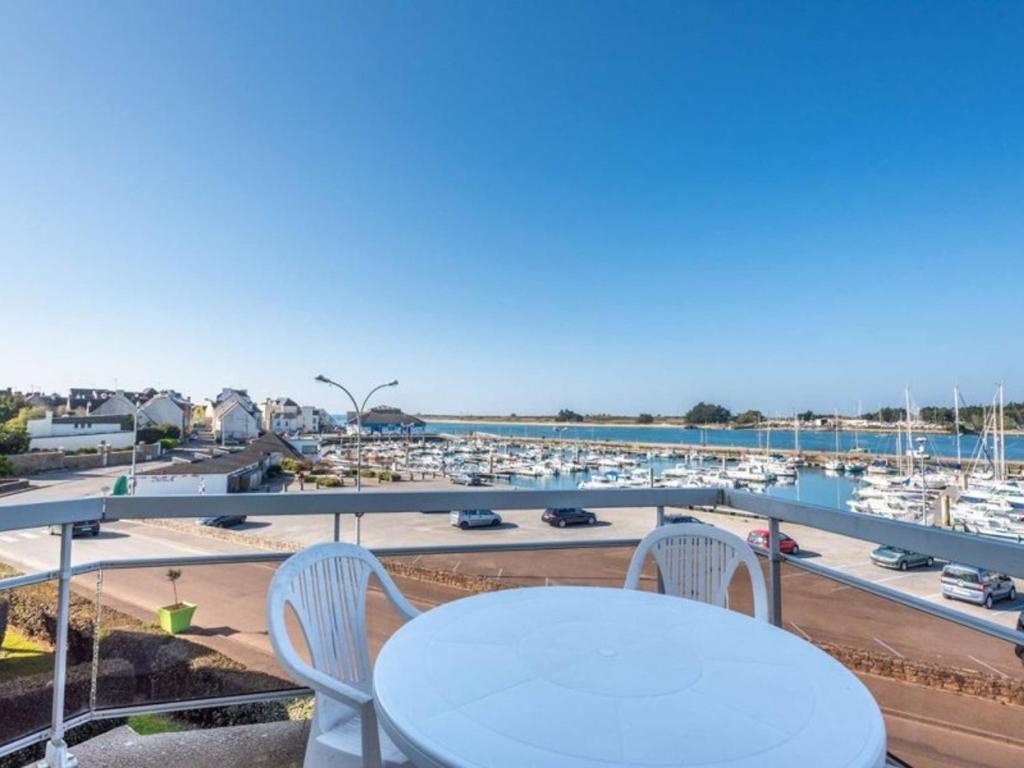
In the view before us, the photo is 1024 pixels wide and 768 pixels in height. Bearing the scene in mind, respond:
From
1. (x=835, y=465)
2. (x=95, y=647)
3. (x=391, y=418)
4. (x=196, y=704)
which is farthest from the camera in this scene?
(x=835, y=465)

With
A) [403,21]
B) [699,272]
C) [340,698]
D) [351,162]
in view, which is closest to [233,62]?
[403,21]

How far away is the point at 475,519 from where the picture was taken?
2.68 metres

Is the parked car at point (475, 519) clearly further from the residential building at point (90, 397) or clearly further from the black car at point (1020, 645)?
the residential building at point (90, 397)

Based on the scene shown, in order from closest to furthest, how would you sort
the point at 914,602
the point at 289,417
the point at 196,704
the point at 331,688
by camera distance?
the point at 331,688 < the point at 914,602 < the point at 196,704 < the point at 289,417

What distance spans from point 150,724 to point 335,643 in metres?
1.18

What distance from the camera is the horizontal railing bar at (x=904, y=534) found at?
4.34 ft

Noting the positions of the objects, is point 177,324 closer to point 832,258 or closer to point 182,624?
point 182,624

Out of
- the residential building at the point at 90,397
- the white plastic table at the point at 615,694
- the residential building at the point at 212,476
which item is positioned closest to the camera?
the white plastic table at the point at 615,694

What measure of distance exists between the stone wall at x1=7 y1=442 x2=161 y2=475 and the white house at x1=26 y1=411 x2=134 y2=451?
135 inches

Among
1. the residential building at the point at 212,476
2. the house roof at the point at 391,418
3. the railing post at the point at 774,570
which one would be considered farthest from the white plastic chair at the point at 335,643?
the house roof at the point at 391,418

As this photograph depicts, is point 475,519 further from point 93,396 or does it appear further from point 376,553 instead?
point 93,396

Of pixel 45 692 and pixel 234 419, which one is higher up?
pixel 234 419

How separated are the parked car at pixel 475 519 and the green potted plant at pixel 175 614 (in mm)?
1149

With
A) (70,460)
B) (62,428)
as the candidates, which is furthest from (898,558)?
(62,428)
